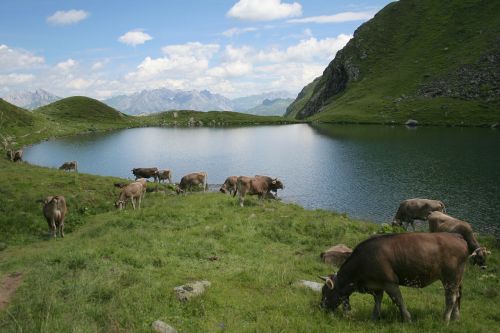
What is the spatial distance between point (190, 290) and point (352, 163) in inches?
2044

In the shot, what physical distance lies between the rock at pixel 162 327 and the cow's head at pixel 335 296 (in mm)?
4667

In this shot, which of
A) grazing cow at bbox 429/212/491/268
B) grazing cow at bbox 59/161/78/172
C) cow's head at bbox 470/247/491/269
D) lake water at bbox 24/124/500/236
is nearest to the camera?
cow's head at bbox 470/247/491/269

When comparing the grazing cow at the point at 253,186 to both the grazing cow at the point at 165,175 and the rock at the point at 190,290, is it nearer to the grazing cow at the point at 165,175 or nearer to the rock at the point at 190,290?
the rock at the point at 190,290

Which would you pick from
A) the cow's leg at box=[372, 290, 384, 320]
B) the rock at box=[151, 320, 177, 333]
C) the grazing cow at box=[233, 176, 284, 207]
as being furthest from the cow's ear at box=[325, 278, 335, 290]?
the grazing cow at box=[233, 176, 284, 207]

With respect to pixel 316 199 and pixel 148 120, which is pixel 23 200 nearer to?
pixel 316 199

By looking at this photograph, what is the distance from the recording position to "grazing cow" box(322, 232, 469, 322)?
11.7 meters

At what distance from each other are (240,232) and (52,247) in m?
10.2

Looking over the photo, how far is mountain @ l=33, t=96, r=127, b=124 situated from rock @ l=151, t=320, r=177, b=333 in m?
165

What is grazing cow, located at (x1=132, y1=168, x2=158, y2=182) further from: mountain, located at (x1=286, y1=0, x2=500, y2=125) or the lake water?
mountain, located at (x1=286, y1=0, x2=500, y2=125)

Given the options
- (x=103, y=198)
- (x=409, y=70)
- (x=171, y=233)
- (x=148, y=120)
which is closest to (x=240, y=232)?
(x=171, y=233)

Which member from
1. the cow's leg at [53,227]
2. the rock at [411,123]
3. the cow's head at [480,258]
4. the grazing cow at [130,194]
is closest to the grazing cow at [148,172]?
the grazing cow at [130,194]

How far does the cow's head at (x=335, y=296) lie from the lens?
12.4 metres

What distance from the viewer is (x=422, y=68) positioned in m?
153

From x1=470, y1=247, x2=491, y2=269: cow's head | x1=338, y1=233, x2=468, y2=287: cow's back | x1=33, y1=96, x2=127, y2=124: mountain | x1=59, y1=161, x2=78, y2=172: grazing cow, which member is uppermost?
x1=33, y1=96, x2=127, y2=124: mountain
